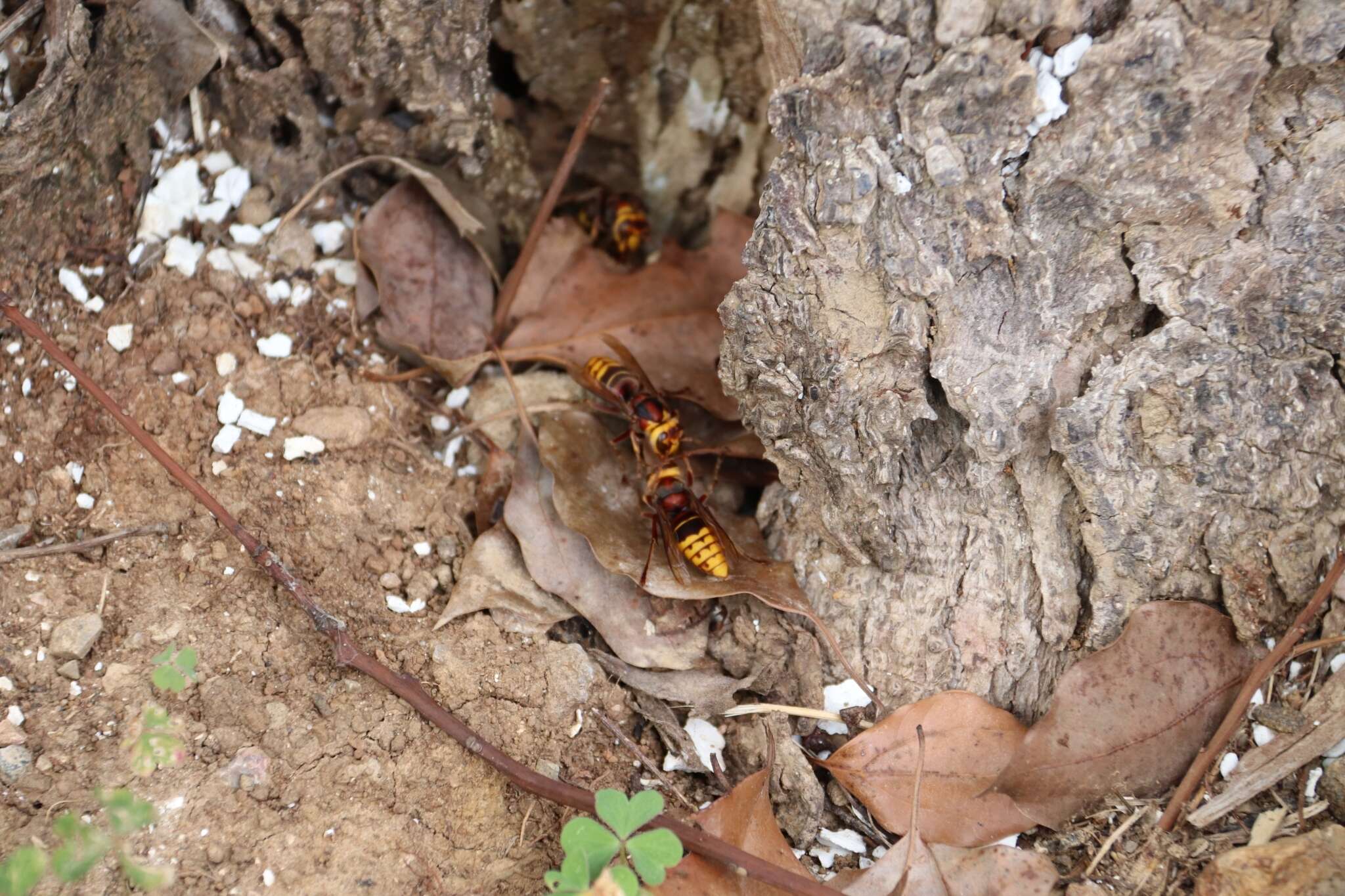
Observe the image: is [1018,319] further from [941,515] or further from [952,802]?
[952,802]

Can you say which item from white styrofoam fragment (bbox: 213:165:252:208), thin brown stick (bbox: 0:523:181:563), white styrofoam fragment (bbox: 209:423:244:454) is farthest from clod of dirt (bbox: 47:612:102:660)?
white styrofoam fragment (bbox: 213:165:252:208)

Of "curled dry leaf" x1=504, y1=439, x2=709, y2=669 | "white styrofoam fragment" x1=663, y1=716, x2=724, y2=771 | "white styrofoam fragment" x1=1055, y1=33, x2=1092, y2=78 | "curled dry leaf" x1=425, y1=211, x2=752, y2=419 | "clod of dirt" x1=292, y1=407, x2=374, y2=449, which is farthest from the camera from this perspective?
"curled dry leaf" x1=425, y1=211, x2=752, y2=419

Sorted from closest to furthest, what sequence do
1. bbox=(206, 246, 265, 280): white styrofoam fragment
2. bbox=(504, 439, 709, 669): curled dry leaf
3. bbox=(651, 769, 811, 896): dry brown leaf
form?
bbox=(651, 769, 811, 896): dry brown leaf, bbox=(504, 439, 709, 669): curled dry leaf, bbox=(206, 246, 265, 280): white styrofoam fragment

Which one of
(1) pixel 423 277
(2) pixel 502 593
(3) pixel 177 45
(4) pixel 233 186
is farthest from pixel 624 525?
(3) pixel 177 45

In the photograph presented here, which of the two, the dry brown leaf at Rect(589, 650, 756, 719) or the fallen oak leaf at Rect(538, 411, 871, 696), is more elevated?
the fallen oak leaf at Rect(538, 411, 871, 696)

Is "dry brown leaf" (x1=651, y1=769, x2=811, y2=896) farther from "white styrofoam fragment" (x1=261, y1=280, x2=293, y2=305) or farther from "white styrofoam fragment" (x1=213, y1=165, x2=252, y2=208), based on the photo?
"white styrofoam fragment" (x1=213, y1=165, x2=252, y2=208)

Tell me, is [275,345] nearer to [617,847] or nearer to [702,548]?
[702,548]
